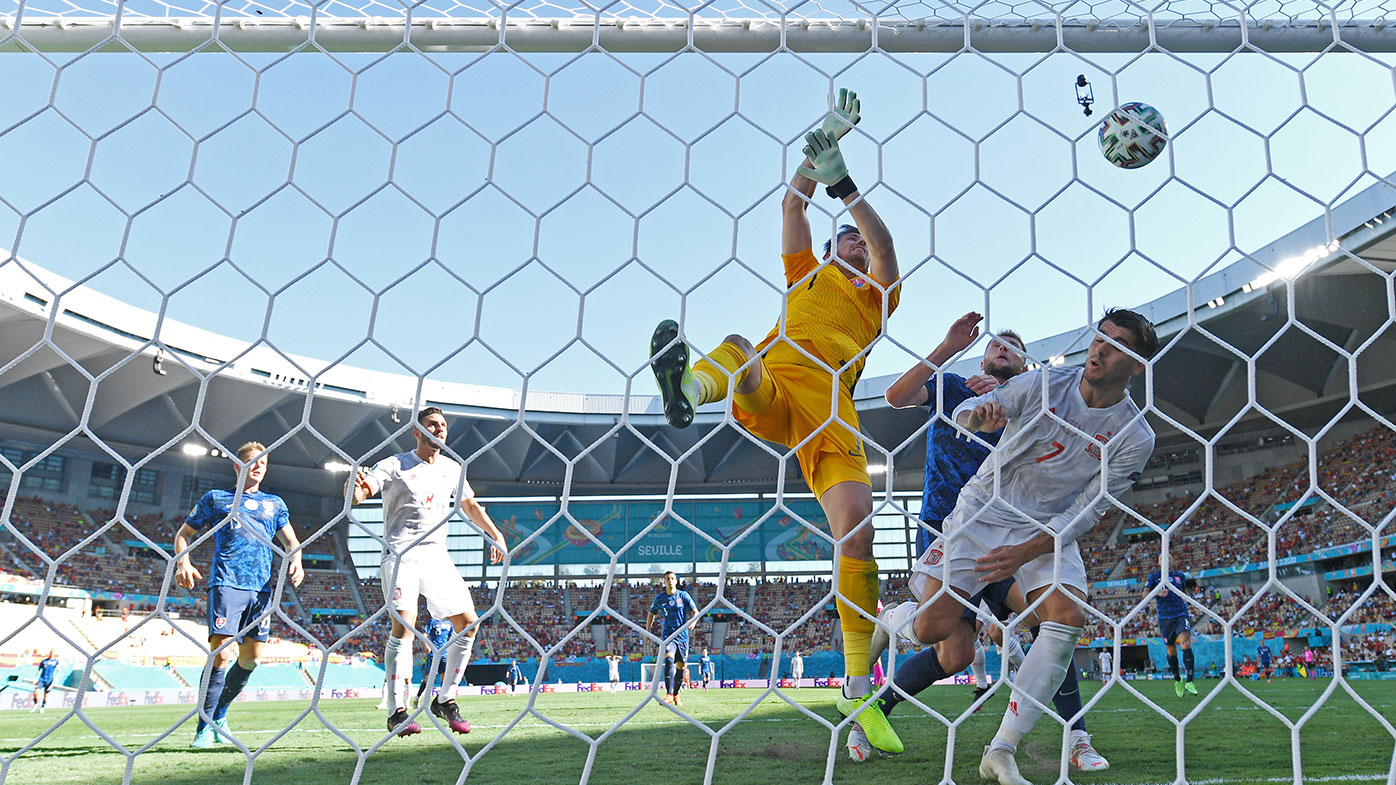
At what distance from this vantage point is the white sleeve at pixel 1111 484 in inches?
102

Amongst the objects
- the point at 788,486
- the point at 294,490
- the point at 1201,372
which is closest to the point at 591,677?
the point at 788,486

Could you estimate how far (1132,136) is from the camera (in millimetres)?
3068

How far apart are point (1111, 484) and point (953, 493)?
108 cm

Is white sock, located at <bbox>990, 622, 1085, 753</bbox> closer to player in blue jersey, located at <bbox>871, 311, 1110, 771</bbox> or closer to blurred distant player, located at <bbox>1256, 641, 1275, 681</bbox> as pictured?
player in blue jersey, located at <bbox>871, 311, 1110, 771</bbox>

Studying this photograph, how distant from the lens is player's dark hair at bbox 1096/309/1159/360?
2.54 m

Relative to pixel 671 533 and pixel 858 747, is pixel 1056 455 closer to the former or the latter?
pixel 858 747

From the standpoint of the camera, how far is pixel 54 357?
2080cm

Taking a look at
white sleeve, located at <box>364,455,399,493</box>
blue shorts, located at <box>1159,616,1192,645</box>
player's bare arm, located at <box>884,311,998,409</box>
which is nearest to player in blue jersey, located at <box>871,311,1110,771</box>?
player's bare arm, located at <box>884,311,998,409</box>

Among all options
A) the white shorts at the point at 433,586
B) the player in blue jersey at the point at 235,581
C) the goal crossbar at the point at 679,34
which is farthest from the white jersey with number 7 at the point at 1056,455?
the player in blue jersey at the point at 235,581

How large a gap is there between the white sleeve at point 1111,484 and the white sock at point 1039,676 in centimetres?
28

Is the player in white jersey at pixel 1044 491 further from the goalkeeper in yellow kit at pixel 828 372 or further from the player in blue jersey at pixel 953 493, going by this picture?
the goalkeeper in yellow kit at pixel 828 372

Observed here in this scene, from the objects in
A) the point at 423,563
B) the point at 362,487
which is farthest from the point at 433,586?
the point at 362,487

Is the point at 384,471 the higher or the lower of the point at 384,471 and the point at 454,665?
the higher

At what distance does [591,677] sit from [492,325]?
27320 millimetres
